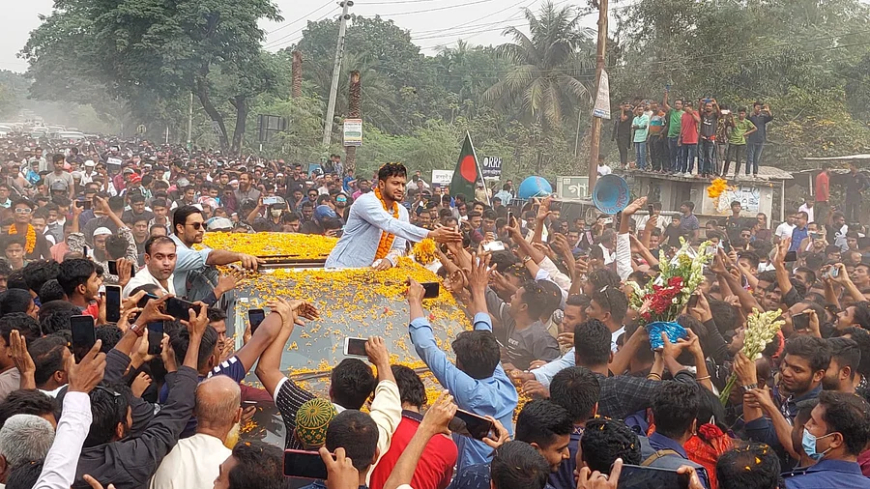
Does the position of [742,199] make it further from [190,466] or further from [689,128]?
[190,466]

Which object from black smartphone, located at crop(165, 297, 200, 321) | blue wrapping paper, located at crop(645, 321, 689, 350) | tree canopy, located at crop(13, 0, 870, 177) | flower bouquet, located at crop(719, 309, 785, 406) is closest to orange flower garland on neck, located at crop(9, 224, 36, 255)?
black smartphone, located at crop(165, 297, 200, 321)

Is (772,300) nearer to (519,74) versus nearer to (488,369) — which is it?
(488,369)

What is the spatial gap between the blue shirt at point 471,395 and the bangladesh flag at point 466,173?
11231mm

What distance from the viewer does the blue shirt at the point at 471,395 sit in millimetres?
4492

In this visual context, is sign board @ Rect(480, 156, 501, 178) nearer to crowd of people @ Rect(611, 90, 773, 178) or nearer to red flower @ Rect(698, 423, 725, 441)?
crowd of people @ Rect(611, 90, 773, 178)

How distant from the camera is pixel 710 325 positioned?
666 cm

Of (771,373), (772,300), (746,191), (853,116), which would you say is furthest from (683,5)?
(771,373)

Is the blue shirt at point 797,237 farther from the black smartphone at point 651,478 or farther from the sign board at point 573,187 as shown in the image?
the black smartphone at point 651,478

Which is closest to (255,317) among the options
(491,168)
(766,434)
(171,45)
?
(766,434)

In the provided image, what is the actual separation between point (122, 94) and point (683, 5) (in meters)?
31.7

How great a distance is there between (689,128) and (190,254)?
54.5 feet

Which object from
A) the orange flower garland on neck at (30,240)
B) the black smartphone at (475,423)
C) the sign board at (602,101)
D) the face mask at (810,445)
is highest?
the sign board at (602,101)

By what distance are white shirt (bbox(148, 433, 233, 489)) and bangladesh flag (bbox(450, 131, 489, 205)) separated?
12.2 metres

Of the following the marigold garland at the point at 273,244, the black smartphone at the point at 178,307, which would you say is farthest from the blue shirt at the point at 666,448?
the marigold garland at the point at 273,244
